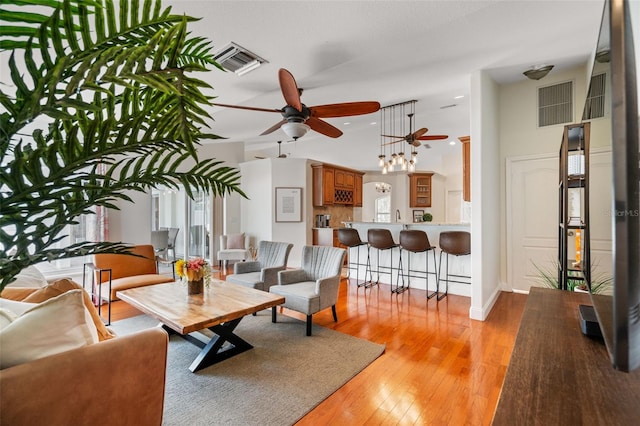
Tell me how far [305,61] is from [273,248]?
2503 millimetres

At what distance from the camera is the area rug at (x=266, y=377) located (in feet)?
6.20

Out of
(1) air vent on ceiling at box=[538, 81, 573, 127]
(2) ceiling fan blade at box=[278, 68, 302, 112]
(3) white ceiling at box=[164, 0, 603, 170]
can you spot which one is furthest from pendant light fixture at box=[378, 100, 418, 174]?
(2) ceiling fan blade at box=[278, 68, 302, 112]

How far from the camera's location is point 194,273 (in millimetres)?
2824

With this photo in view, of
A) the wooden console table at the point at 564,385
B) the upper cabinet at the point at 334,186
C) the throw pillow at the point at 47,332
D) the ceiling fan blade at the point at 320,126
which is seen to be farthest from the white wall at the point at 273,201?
the wooden console table at the point at 564,385

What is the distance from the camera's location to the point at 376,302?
13.6 ft

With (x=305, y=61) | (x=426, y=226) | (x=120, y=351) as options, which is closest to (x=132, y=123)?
(x=120, y=351)

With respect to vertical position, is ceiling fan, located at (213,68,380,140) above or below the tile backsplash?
above

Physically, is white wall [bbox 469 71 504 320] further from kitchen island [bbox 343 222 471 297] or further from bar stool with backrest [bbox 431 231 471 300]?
kitchen island [bbox 343 222 471 297]

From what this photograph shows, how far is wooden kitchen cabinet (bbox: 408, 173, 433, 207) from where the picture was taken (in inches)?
389

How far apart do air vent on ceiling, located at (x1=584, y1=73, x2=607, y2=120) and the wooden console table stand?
0.80 m

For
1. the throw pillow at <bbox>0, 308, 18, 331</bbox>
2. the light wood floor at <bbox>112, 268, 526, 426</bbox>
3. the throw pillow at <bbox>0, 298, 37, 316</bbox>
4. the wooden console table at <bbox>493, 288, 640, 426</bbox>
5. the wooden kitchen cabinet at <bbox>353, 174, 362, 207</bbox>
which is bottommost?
the light wood floor at <bbox>112, 268, 526, 426</bbox>

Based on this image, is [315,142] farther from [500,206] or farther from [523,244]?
[523,244]

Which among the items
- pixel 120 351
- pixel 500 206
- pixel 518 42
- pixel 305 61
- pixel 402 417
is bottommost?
pixel 402 417

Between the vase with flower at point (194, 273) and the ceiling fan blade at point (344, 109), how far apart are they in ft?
6.07
